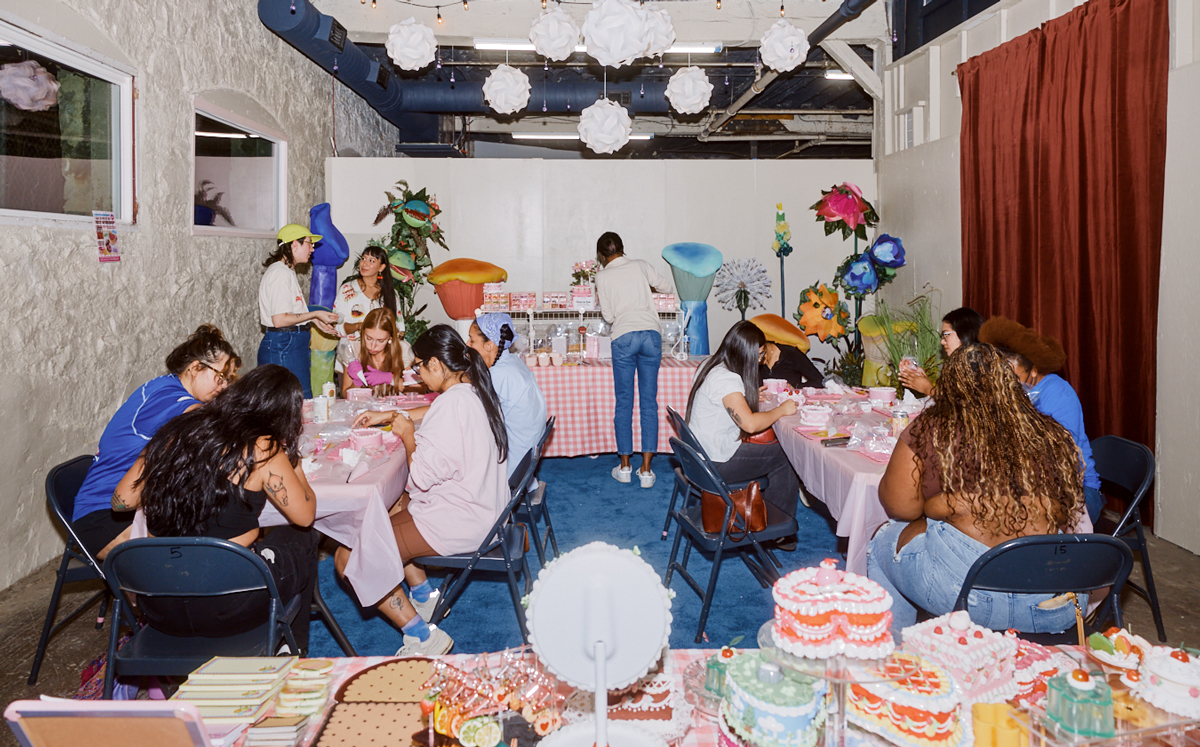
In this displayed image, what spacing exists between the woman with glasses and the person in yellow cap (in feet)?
7.92

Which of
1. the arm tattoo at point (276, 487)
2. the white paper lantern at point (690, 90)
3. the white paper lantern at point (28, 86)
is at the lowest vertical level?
the arm tattoo at point (276, 487)

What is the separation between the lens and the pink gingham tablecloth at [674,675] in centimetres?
128

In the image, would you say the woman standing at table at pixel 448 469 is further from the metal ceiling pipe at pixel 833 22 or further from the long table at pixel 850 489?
the metal ceiling pipe at pixel 833 22

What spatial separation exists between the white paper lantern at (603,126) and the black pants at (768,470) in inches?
117

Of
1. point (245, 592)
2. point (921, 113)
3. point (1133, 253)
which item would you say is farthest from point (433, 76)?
point (245, 592)

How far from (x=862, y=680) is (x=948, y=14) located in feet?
20.1

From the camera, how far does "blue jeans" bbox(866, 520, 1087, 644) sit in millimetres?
2008

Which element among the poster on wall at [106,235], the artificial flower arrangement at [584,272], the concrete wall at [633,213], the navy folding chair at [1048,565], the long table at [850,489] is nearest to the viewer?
the navy folding chair at [1048,565]

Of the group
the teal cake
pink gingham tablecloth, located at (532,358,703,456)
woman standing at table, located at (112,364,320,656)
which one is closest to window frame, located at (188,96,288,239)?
pink gingham tablecloth, located at (532,358,703,456)

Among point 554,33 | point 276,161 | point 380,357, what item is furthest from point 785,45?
point 276,161

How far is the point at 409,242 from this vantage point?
23.2ft

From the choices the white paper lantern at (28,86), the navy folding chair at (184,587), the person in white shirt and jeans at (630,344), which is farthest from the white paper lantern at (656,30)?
the navy folding chair at (184,587)

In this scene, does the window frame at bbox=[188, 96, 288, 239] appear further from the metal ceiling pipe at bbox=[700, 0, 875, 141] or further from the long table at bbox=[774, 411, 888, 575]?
the metal ceiling pipe at bbox=[700, 0, 875, 141]

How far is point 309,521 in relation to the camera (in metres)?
2.18
